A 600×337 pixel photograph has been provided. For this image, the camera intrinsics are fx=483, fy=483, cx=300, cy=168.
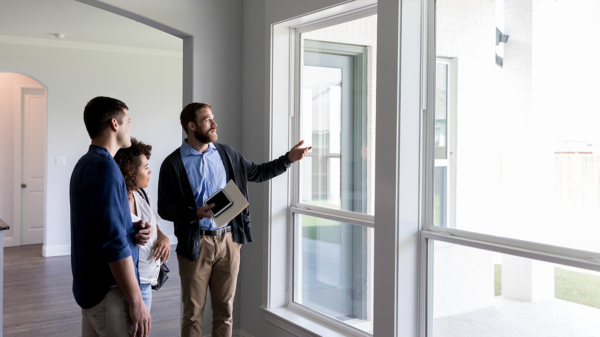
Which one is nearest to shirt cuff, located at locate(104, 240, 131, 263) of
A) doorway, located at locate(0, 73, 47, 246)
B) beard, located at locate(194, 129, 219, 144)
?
beard, located at locate(194, 129, 219, 144)

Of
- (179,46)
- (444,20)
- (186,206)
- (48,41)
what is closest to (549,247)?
(444,20)

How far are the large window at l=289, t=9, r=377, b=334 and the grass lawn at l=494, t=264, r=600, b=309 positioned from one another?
3.48 feet

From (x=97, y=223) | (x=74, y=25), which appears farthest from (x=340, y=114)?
(x=74, y=25)

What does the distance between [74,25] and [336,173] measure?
177 inches

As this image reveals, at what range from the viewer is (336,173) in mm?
3166

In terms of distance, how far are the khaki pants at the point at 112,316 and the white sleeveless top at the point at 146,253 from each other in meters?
0.34

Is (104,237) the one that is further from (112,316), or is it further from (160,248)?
(160,248)

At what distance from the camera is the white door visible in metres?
7.87

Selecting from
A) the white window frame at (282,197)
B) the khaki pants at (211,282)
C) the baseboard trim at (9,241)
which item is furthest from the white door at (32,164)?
the khaki pants at (211,282)

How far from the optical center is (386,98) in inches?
97.3

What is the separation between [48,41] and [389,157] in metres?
6.21

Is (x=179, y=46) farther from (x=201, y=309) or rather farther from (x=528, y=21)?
(x=528, y=21)

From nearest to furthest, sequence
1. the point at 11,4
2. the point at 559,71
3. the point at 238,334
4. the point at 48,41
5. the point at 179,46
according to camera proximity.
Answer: the point at 559,71
the point at 238,334
the point at 11,4
the point at 48,41
the point at 179,46

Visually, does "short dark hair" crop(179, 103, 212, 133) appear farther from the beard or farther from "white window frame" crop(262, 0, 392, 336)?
"white window frame" crop(262, 0, 392, 336)
